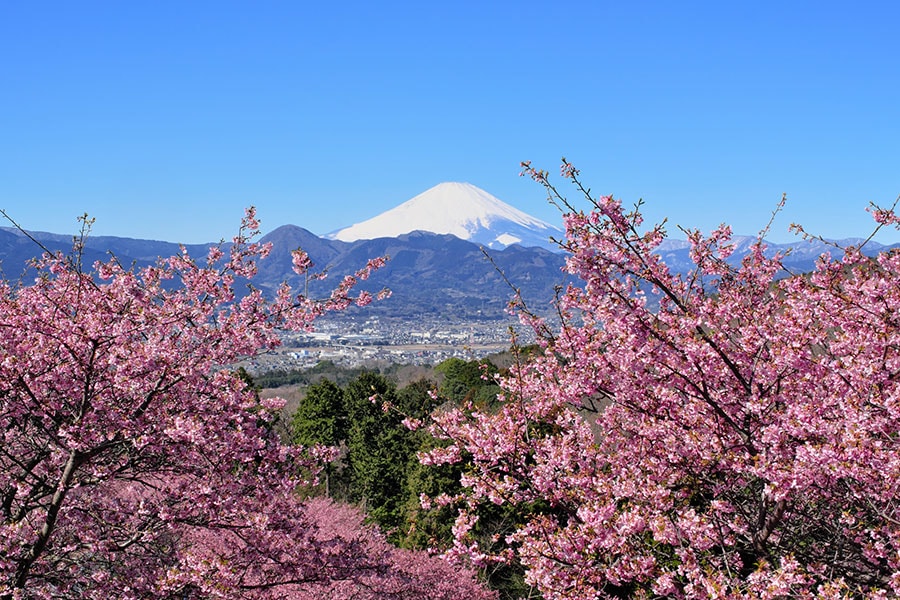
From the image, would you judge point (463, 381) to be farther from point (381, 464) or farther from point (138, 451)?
point (138, 451)

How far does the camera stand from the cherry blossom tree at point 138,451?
6277 millimetres

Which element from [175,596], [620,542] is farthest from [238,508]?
[620,542]

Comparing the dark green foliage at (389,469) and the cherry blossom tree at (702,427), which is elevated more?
the cherry blossom tree at (702,427)

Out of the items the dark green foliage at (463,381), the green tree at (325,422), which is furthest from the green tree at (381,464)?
the dark green foliage at (463,381)

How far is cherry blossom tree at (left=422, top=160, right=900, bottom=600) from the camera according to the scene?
4973mm

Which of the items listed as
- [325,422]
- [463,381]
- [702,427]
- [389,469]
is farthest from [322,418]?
[702,427]

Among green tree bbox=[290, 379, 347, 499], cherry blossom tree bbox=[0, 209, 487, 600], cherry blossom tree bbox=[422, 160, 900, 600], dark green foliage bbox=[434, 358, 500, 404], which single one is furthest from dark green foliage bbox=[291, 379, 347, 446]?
cherry blossom tree bbox=[422, 160, 900, 600]

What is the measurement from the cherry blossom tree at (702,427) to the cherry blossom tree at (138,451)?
6.11ft

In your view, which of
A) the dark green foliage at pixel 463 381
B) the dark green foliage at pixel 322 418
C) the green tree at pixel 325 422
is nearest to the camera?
the green tree at pixel 325 422

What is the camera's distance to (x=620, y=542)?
5.34 meters

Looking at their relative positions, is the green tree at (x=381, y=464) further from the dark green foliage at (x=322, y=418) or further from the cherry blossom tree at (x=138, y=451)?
the cherry blossom tree at (x=138, y=451)

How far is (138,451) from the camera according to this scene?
21.0 ft

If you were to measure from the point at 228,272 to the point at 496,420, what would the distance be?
158 inches

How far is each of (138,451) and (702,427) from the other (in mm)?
4984
